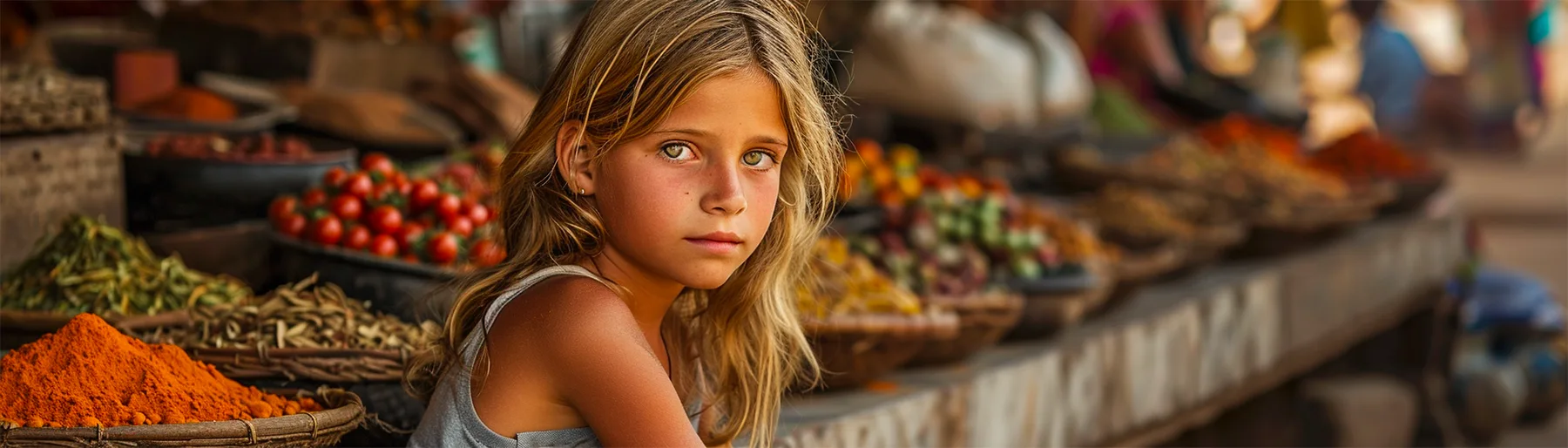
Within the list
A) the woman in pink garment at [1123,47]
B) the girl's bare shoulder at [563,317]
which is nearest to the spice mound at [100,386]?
the girl's bare shoulder at [563,317]

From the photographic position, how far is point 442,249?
9.32 feet

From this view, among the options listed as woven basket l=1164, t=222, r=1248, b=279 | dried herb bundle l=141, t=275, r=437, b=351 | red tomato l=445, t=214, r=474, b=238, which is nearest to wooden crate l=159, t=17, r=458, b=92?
red tomato l=445, t=214, r=474, b=238

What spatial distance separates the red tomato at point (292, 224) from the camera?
286 centimetres

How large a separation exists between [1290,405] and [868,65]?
6.51 ft

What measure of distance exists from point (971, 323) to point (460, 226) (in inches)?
45.7

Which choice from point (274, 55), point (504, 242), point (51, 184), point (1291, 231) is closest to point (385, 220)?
point (51, 184)

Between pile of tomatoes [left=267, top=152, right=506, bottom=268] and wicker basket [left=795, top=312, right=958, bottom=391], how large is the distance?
659 millimetres

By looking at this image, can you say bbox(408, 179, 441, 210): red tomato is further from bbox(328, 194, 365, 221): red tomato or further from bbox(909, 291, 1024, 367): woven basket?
bbox(909, 291, 1024, 367): woven basket

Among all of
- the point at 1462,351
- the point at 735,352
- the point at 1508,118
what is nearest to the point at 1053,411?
the point at 735,352

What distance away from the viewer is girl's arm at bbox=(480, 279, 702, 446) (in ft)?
5.58

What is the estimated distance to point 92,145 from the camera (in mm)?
2922

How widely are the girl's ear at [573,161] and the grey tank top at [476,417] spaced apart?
0.09 meters

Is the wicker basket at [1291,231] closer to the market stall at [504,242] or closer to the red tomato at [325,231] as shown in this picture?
the market stall at [504,242]

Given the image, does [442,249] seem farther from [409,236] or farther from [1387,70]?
[1387,70]
